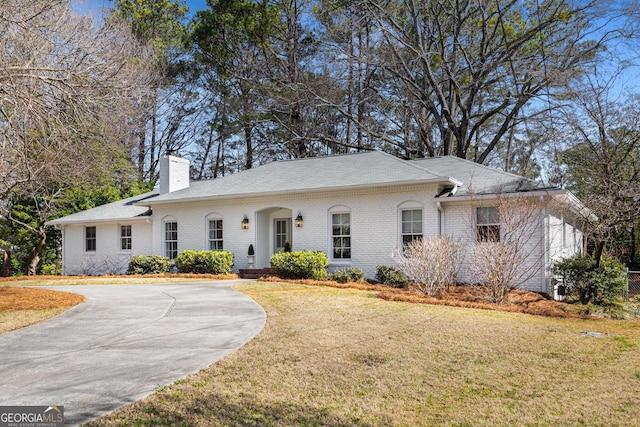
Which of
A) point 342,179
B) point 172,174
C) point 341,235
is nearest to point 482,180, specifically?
point 342,179

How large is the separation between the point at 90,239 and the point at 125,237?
221 cm

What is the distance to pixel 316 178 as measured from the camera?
18094 mm

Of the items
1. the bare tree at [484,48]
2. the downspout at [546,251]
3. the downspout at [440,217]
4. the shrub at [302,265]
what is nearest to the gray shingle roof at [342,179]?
the downspout at [440,217]

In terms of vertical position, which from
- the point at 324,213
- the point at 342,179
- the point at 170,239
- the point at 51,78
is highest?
the point at 51,78

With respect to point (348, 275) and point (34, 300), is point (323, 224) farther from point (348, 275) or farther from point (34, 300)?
point (34, 300)

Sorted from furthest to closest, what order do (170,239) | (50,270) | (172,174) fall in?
(50,270), (172,174), (170,239)

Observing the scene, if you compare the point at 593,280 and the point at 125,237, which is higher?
the point at 125,237

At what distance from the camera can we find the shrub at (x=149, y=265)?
19.8m

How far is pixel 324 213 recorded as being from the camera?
681 inches

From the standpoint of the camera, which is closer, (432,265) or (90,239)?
(432,265)

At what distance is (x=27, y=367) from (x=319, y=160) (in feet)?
51.7

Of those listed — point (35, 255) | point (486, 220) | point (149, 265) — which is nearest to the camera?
point (486, 220)

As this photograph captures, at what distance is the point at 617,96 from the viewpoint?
15.8m

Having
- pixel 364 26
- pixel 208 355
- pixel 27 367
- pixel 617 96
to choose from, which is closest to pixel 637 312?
pixel 617 96
